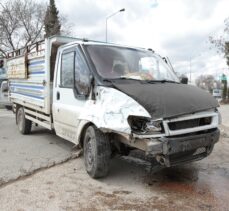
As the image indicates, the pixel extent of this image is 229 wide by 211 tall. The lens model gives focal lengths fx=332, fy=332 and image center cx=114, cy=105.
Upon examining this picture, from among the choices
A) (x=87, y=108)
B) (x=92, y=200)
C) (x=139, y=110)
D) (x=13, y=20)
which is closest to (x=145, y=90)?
(x=139, y=110)

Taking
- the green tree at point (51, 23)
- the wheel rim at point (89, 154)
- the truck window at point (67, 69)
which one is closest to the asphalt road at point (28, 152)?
the wheel rim at point (89, 154)

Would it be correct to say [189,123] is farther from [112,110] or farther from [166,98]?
[112,110]

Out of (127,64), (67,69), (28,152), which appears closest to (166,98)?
(127,64)

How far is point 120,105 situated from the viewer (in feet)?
15.8

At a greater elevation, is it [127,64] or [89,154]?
[127,64]

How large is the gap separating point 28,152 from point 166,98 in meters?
3.92

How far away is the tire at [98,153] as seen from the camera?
5.31 meters

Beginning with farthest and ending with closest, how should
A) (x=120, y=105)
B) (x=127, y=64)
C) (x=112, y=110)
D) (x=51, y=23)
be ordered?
(x=51, y=23) → (x=127, y=64) → (x=112, y=110) → (x=120, y=105)

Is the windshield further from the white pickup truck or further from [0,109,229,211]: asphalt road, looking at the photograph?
[0,109,229,211]: asphalt road

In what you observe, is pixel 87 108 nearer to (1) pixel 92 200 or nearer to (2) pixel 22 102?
(1) pixel 92 200

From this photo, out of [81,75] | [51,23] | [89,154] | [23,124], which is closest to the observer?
[89,154]

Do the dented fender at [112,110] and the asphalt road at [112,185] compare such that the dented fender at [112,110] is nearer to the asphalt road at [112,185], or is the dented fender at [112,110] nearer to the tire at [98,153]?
the tire at [98,153]

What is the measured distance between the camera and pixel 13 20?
38.6m

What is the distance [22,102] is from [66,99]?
140 inches
